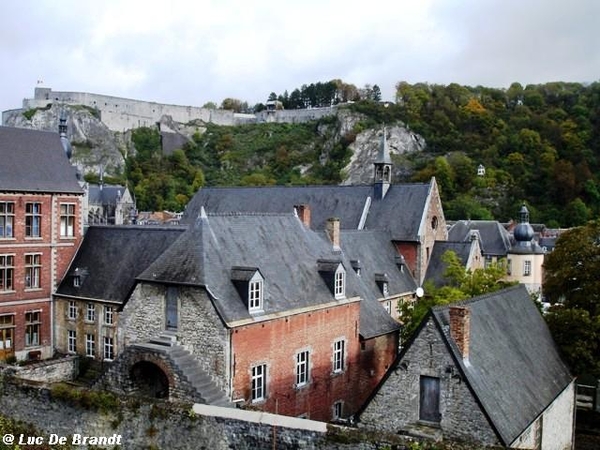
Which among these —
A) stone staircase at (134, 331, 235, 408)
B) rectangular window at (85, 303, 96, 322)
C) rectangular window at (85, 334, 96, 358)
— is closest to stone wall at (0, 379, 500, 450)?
stone staircase at (134, 331, 235, 408)

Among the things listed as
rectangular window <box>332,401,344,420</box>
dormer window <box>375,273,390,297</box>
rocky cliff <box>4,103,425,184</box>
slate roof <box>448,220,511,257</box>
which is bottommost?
rectangular window <box>332,401,344,420</box>

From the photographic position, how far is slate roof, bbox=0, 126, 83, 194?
99.3 feet

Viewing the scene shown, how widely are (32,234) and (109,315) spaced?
6097 mm

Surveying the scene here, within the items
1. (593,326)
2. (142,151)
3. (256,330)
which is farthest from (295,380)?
(142,151)

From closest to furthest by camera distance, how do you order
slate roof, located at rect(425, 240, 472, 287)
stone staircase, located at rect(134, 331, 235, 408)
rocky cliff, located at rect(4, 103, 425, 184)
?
stone staircase, located at rect(134, 331, 235, 408) < slate roof, located at rect(425, 240, 472, 287) < rocky cliff, located at rect(4, 103, 425, 184)

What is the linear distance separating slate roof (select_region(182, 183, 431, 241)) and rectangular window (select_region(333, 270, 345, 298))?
13.9m

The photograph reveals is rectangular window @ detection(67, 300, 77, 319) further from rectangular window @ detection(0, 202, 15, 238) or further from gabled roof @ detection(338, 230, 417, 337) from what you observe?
gabled roof @ detection(338, 230, 417, 337)

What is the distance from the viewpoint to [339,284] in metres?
25.3

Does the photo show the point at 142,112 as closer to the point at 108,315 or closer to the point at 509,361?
the point at 108,315

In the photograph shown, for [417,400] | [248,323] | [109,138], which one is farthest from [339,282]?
[109,138]

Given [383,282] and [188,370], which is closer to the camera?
[188,370]

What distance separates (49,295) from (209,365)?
600 inches

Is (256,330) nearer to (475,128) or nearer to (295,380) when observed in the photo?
(295,380)

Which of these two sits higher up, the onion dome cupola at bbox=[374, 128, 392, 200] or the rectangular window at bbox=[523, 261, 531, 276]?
the onion dome cupola at bbox=[374, 128, 392, 200]
